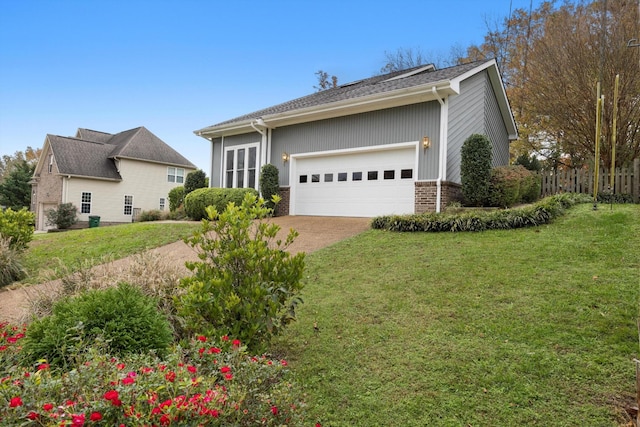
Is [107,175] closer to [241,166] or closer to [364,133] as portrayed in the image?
[241,166]

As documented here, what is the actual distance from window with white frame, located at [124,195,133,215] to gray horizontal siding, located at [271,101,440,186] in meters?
16.5

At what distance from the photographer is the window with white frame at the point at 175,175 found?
1099 inches

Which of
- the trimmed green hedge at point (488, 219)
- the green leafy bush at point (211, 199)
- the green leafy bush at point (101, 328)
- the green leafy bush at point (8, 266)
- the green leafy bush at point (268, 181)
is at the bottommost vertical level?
the green leafy bush at point (8, 266)

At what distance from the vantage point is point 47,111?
19828 millimetres

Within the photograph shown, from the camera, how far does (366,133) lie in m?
11.6

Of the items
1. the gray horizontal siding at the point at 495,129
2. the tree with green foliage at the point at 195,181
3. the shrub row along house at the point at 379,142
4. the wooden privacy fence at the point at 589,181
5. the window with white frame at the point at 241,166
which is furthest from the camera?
the tree with green foliage at the point at 195,181

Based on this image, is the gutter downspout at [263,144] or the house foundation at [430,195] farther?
the gutter downspout at [263,144]

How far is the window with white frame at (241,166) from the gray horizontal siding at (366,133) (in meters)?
1.06

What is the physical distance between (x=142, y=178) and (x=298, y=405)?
27734 millimetres

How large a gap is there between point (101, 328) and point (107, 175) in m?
25.5

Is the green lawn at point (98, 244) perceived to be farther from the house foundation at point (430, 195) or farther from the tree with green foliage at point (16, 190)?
the tree with green foliage at point (16, 190)

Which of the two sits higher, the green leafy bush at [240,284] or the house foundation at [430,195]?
the house foundation at [430,195]

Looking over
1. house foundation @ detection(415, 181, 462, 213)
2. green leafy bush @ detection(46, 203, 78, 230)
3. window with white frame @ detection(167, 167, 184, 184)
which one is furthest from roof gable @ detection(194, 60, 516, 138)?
window with white frame @ detection(167, 167, 184, 184)

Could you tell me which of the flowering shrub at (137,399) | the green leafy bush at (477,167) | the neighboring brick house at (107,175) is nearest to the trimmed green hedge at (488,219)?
the green leafy bush at (477,167)
